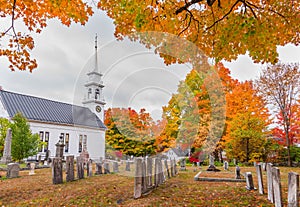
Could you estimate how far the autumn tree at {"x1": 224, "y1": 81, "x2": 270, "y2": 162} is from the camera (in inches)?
769

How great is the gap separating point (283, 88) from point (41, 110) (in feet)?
93.2

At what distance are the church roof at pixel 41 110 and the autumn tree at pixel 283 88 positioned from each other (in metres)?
19.4

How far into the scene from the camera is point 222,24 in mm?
6918

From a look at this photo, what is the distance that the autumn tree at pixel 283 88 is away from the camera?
21969mm

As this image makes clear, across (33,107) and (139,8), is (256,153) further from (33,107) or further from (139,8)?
(33,107)

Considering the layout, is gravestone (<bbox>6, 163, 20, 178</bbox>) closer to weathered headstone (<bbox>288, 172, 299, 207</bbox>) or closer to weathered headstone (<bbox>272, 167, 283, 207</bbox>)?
weathered headstone (<bbox>272, 167, 283, 207</bbox>)

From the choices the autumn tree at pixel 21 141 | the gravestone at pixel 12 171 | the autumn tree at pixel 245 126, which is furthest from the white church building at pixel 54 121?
the autumn tree at pixel 245 126

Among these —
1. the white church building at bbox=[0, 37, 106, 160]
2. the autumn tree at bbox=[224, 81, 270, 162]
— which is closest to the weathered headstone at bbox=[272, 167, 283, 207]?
the autumn tree at bbox=[224, 81, 270, 162]

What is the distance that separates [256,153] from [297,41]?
14.2 meters

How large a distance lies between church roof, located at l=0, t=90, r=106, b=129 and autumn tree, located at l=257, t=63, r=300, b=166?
1942 cm

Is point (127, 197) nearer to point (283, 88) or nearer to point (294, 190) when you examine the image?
point (294, 190)

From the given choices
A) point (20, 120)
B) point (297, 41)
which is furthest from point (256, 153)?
point (20, 120)

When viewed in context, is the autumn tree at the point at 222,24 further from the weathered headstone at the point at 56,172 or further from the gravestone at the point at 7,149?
the gravestone at the point at 7,149

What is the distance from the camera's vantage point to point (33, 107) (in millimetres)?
29344
